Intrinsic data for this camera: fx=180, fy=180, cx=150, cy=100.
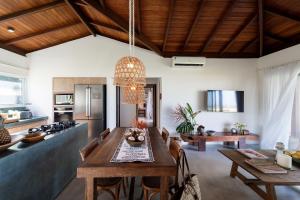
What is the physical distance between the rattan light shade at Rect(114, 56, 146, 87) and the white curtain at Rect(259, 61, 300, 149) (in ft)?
11.8

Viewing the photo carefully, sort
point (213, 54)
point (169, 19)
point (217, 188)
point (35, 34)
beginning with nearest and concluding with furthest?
point (217, 188), point (169, 19), point (35, 34), point (213, 54)

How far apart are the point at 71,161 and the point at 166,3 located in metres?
3.33

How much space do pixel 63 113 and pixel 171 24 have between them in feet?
13.2

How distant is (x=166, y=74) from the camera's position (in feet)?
17.8

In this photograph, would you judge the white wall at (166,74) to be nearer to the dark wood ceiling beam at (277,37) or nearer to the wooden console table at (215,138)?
the wooden console table at (215,138)

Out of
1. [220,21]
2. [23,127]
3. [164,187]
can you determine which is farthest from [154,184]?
[23,127]

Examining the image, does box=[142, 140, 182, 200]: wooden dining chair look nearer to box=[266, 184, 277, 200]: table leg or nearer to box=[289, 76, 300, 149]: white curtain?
box=[266, 184, 277, 200]: table leg

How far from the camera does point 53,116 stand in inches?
214

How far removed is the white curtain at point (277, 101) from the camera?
408 centimetres

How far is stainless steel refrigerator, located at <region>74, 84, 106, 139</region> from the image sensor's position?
525 centimetres

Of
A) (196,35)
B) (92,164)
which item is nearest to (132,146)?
(92,164)

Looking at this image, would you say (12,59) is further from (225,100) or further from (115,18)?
(225,100)

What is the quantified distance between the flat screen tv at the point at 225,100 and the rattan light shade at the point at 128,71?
3251mm

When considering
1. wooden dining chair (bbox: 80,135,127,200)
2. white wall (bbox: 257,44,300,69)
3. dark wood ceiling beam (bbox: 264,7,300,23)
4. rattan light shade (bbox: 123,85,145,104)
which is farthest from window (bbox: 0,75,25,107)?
white wall (bbox: 257,44,300,69)
